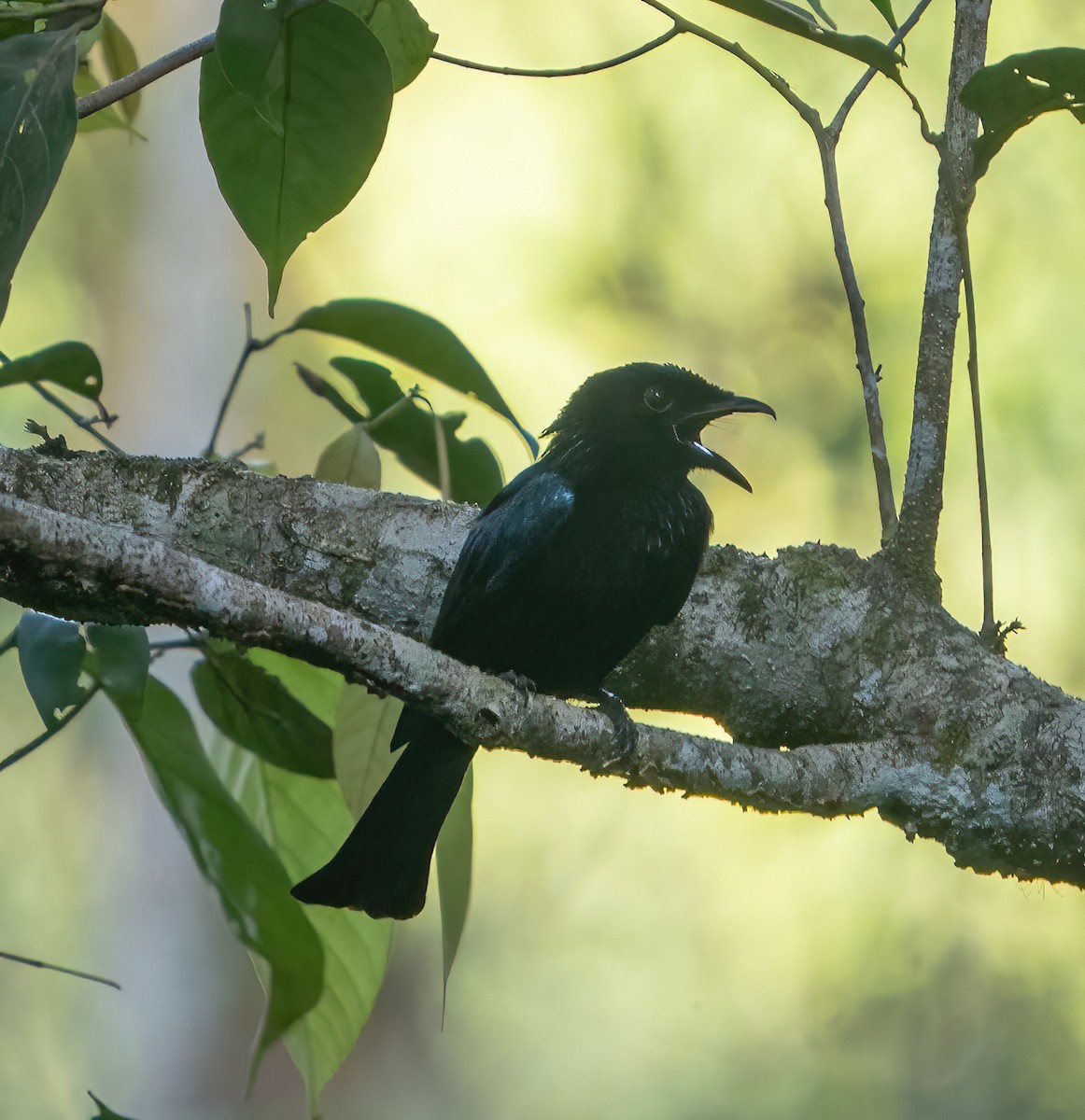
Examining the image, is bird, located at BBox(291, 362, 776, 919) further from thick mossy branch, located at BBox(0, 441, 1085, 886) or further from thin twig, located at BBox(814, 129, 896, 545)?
thin twig, located at BBox(814, 129, 896, 545)

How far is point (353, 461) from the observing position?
2.78 metres

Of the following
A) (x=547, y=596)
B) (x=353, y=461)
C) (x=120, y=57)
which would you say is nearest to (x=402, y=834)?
(x=547, y=596)

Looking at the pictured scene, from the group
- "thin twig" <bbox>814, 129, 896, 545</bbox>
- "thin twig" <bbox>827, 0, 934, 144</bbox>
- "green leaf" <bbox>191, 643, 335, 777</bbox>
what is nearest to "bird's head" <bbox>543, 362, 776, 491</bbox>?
"thin twig" <bbox>814, 129, 896, 545</bbox>

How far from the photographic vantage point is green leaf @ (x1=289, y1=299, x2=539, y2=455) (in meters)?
2.67

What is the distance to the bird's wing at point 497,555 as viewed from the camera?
243cm

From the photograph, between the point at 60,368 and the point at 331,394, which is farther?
the point at 331,394

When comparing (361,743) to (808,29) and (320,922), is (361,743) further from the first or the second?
(808,29)

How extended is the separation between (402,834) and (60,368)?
1.22 meters

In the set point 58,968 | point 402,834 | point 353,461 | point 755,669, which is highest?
point 353,461

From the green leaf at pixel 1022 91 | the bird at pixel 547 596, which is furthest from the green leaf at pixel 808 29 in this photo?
the bird at pixel 547 596

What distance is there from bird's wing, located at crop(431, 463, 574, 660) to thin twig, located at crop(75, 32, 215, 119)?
3.39ft

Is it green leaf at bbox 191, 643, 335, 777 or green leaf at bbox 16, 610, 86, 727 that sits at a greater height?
green leaf at bbox 191, 643, 335, 777

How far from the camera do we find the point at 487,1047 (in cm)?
931

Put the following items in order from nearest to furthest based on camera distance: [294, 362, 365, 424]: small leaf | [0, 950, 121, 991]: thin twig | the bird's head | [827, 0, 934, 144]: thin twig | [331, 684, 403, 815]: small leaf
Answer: [0, 950, 121, 991]: thin twig < [827, 0, 934, 144]: thin twig < [331, 684, 403, 815]: small leaf < the bird's head < [294, 362, 365, 424]: small leaf
